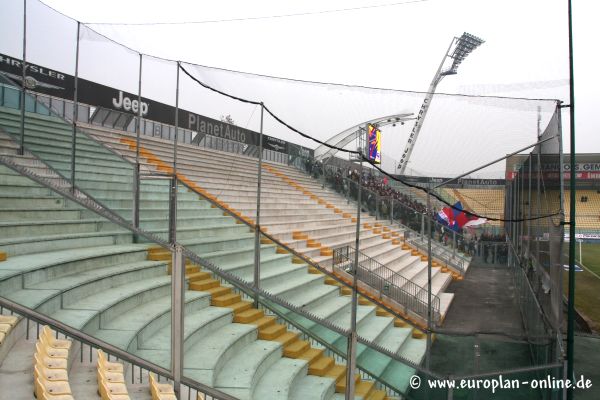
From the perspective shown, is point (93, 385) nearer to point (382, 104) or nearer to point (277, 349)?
point (277, 349)

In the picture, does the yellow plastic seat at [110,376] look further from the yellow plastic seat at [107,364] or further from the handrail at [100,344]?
the handrail at [100,344]

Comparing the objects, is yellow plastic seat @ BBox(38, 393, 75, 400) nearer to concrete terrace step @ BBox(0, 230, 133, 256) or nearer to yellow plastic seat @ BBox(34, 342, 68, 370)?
yellow plastic seat @ BBox(34, 342, 68, 370)

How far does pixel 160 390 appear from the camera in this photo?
323 cm

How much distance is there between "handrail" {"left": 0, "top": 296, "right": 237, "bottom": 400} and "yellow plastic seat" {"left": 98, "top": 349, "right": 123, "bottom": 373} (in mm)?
57

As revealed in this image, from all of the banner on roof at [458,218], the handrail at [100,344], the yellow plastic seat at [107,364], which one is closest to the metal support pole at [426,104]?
the handrail at [100,344]

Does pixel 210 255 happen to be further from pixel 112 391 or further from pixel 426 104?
pixel 426 104

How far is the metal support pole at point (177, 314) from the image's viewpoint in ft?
11.0

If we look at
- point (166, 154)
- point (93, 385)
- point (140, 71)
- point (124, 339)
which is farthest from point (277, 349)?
point (140, 71)

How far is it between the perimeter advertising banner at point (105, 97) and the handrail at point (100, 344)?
13.0 ft

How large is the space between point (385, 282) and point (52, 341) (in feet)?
23.9

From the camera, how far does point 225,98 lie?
6.58 metres

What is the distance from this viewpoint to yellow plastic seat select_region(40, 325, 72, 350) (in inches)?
123

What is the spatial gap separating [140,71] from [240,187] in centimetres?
244

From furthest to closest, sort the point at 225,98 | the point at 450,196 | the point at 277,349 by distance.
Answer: the point at 450,196, the point at 225,98, the point at 277,349
